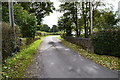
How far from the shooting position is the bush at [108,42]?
8.53m

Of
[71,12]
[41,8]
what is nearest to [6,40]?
[71,12]

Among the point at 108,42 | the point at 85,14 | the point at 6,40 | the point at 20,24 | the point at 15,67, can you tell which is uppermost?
the point at 85,14

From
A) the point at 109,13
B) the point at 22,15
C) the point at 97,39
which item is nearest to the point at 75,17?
the point at 109,13

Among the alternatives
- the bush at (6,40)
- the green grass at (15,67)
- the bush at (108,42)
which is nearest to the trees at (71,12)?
the bush at (108,42)

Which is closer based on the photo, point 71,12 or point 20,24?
point 20,24

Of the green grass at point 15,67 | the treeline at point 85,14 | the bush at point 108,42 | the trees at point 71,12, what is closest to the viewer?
the green grass at point 15,67

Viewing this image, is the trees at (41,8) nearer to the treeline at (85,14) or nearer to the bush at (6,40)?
the treeline at (85,14)

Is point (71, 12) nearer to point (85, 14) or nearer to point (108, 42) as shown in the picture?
point (85, 14)

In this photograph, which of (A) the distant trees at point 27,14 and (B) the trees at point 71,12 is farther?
(B) the trees at point 71,12

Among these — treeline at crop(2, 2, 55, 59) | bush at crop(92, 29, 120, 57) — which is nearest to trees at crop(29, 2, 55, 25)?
treeline at crop(2, 2, 55, 59)

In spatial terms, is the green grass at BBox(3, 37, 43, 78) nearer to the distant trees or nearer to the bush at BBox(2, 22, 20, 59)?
the bush at BBox(2, 22, 20, 59)

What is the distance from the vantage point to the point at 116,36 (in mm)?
8531

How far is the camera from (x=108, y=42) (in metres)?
9.13

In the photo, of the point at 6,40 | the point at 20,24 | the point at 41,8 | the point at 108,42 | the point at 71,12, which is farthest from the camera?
the point at 41,8
